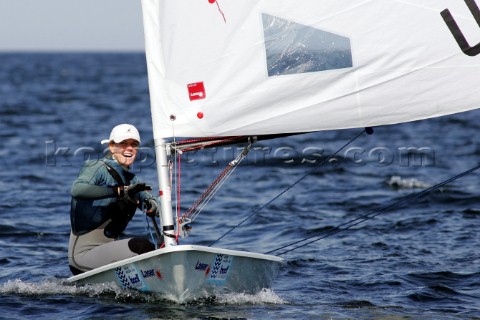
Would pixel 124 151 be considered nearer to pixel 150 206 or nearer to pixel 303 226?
pixel 150 206

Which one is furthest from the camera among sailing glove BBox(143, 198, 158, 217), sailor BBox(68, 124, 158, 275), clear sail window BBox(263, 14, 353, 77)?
sailing glove BBox(143, 198, 158, 217)

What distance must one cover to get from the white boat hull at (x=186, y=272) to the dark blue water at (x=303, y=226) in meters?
0.16

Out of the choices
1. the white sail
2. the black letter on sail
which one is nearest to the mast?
the white sail

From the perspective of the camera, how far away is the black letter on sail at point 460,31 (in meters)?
6.38

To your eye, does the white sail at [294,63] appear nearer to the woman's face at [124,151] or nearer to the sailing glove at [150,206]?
the woman's face at [124,151]

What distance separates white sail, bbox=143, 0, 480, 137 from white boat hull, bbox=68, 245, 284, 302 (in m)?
0.93

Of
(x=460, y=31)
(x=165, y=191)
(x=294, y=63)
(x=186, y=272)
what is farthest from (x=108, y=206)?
(x=460, y=31)

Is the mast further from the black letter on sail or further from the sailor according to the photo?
the black letter on sail

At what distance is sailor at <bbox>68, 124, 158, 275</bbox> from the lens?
6.96 m

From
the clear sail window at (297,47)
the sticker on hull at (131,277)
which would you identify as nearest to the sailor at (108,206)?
the sticker on hull at (131,277)

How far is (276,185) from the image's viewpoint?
1501cm

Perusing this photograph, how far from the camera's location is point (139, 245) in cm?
697

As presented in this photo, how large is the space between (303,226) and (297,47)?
16.6 ft

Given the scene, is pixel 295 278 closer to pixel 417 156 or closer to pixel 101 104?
pixel 417 156
